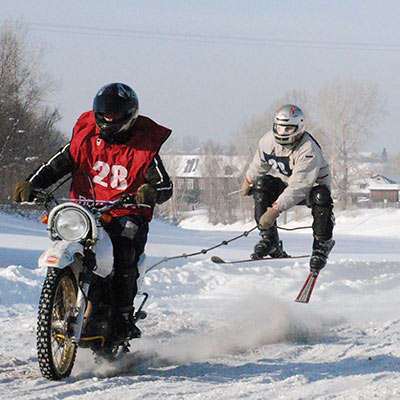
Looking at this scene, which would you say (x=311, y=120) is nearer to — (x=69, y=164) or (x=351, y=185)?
(x=351, y=185)

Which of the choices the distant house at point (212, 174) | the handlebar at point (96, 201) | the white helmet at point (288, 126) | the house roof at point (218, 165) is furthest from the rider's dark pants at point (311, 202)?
the distant house at point (212, 174)

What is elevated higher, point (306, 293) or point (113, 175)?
point (113, 175)

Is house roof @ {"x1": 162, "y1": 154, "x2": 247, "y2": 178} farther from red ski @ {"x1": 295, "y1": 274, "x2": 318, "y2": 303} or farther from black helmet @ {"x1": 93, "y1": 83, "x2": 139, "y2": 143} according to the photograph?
black helmet @ {"x1": 93, "y1": 83, "x2": 139, "y2": 143}

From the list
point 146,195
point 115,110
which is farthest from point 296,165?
point 146,195

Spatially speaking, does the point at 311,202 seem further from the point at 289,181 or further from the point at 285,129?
the point at 285,129

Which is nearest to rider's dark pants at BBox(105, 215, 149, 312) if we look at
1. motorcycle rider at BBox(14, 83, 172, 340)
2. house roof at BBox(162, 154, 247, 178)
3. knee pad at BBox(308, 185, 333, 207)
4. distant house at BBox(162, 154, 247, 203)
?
motorcycle rider at BBox(14, 83, 172, 340)

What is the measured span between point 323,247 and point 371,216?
54.6 meters

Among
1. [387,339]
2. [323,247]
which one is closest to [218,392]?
[387,339]

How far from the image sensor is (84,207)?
5277mm

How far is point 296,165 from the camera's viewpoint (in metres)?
8.16

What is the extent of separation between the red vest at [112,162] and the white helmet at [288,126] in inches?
89.5

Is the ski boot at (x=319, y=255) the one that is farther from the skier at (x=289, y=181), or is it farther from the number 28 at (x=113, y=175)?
the number 28 at (x=113, y=175)

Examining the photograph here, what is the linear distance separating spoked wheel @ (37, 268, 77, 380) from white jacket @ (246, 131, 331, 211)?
3.34 metres

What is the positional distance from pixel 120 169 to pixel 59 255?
112 centimetres
